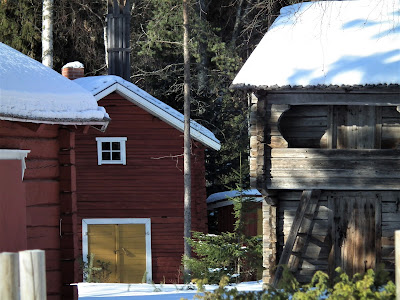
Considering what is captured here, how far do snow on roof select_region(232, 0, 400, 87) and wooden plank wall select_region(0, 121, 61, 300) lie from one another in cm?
490

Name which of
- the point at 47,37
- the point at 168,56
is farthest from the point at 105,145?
the point at 168,56

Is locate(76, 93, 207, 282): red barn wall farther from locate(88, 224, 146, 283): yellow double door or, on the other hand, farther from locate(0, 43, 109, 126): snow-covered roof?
locate(0, 43, 109, 126): snow-covered roof

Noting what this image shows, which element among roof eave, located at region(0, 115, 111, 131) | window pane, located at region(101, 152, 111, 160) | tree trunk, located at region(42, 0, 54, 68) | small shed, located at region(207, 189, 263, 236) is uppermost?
tree trunk, located at region(42, 0, 54, 68)

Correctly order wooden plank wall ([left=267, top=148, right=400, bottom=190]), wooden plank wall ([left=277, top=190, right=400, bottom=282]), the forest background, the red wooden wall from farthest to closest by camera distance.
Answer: the forest background, wooden plank wall ([left=277, top=190, right=400, bottom=282]), wooden plank wall ([left=267, top=148, right=400, bottom=190]), the red wooden wall

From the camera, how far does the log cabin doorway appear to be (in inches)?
610

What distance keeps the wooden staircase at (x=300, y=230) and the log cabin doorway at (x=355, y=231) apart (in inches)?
17.5

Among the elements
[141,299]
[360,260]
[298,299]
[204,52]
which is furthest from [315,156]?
[204,52]

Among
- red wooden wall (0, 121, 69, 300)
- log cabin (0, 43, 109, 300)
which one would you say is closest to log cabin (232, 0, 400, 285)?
log cabin (0, 43, 109, 300)

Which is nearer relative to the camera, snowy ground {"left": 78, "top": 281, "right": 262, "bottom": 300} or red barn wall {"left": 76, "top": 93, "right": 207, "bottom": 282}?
snowy ground {"left": 78, "top": 281, "right": 262, "bottom": 300}

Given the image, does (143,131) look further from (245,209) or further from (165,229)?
(245,209)

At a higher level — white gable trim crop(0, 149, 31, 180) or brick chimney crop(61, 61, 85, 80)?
brick chimney crop(61, 61, 85, 80)

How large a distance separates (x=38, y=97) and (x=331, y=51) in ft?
23.7

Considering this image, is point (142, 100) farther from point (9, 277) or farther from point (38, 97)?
point (9, 277)

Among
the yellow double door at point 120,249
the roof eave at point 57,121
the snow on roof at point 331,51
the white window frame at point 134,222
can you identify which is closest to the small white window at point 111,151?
the white window frame at point 134,222
